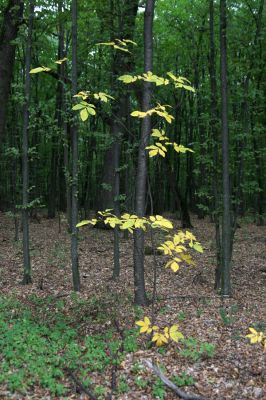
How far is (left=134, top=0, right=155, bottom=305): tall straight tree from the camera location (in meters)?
6.00

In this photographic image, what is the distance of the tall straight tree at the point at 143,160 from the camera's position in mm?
5996

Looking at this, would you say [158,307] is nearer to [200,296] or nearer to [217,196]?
[200,296]

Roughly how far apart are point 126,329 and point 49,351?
4.40 ft

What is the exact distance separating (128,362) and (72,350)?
797 millimetres

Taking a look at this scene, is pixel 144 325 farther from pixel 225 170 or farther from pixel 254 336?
pixel 225 170

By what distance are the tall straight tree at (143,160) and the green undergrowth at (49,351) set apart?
3.55 ft

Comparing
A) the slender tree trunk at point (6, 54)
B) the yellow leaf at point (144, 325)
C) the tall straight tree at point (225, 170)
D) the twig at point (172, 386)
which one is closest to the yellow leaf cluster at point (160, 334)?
the yellow leaf at point (144, 325)

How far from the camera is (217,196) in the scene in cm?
875

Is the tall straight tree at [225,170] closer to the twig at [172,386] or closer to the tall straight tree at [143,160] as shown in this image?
the tall straight tree at [143,160]

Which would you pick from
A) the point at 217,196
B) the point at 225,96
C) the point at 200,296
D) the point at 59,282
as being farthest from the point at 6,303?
the point at 225,96

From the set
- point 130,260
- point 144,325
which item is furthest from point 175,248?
point 130,260

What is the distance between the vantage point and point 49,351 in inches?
208

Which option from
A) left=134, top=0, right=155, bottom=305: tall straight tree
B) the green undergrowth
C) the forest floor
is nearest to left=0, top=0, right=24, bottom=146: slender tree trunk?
the forest floor

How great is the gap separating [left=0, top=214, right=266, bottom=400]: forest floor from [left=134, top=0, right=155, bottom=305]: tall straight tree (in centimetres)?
51
